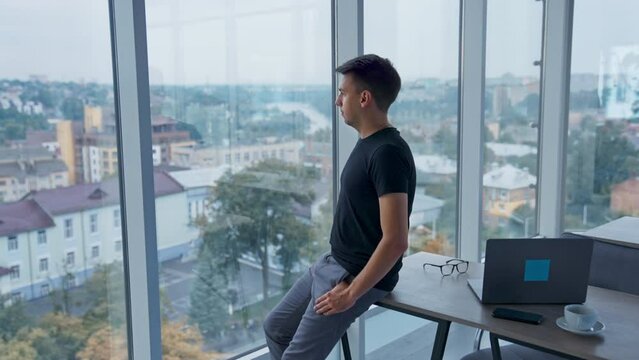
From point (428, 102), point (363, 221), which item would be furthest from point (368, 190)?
point (428, 102)

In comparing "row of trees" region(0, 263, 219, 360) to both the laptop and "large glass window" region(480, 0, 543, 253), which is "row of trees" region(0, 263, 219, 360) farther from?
"large glass window" region(480, 0, 543, 253)

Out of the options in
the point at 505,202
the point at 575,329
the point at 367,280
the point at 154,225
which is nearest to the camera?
the point at 575,329

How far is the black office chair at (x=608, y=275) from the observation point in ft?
7.05

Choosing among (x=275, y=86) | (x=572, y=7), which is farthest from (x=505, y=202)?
(x=275, y=86)

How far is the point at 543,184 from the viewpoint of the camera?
15.0 ft

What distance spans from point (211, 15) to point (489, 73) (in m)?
2.27

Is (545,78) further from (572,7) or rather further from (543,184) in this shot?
(543,184)

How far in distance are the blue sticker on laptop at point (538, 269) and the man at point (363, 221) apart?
419mm

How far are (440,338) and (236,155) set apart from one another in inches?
48.5

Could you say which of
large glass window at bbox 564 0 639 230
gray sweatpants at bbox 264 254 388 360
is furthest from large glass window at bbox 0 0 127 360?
large glass window at bbox 564 0 639 230

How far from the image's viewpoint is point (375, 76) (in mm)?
1846

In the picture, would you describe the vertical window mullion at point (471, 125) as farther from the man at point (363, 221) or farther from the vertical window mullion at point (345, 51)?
the man at point (363, 221)

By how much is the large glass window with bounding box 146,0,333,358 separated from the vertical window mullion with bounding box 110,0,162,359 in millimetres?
92

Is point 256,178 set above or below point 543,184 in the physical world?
above
